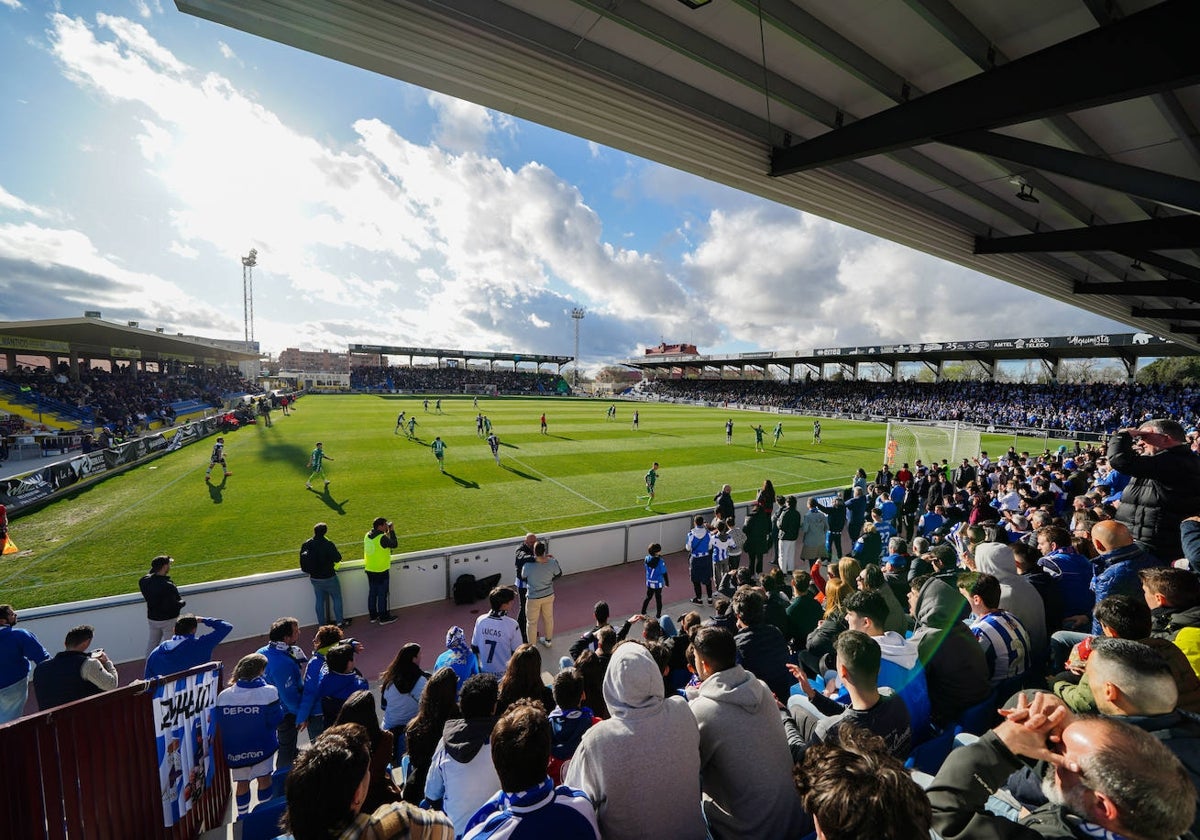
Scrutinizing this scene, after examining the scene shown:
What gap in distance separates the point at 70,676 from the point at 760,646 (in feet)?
18.5

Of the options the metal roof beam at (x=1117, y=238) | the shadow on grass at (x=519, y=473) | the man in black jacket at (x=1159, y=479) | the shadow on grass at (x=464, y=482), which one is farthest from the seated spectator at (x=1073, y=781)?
the shadow on grass at (x=519, y=473)

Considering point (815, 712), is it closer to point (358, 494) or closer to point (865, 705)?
point (865, 705)

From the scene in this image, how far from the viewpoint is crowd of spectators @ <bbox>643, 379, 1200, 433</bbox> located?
31.6m

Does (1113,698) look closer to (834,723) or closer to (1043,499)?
(834,723)

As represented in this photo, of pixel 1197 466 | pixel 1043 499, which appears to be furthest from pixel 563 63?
pixel 1043 499

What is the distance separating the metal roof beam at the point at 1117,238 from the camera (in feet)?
20.6

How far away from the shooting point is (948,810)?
1655mm

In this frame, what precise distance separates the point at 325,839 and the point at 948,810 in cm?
225

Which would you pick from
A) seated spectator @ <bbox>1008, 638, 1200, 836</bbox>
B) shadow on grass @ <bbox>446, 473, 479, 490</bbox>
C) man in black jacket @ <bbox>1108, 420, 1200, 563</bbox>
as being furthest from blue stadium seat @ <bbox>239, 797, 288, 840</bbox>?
shadow on grass @ <bbox>446, 473, 479, 490</bbox>

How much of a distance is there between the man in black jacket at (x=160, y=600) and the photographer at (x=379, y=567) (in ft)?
7.16

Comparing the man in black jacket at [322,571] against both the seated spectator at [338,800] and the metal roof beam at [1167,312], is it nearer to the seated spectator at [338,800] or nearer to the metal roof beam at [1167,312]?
the seated spectator at [338,800]

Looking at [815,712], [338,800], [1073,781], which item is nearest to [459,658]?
[338,800]

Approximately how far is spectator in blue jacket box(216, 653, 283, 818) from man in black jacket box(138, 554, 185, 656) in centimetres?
292

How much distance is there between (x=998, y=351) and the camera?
130ft
